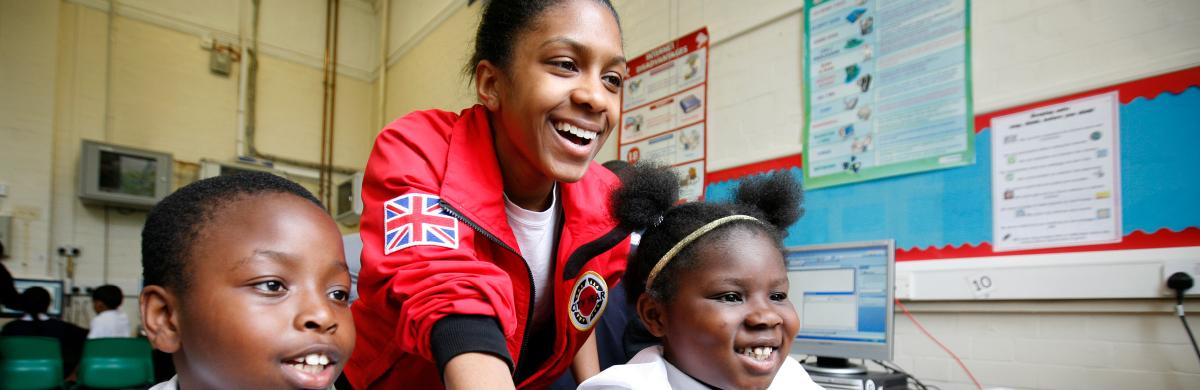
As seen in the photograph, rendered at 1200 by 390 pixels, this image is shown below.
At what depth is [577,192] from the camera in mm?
1168

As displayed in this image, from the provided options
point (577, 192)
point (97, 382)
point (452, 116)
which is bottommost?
point (97, 382)

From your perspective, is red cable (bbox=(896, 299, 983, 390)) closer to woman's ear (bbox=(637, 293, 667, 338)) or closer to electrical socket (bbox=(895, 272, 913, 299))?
electrical socket (bbox=(895, 272, 913, 299))

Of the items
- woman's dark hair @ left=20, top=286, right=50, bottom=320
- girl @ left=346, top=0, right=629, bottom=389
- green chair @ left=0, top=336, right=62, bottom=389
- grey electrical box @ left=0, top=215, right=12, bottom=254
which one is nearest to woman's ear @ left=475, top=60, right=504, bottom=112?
girl @ left=346, top=0, right=629, bottom=389

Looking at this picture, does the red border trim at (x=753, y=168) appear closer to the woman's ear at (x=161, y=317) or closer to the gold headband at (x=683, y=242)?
the gold headband at (x=683, y=242)

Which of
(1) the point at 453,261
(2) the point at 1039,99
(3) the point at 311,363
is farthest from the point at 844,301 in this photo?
(3) the point at 311,363

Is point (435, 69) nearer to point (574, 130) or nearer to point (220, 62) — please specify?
point (220, 62)

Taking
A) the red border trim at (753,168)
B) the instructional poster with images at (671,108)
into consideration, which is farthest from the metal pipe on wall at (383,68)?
the red border trim at (753,168)

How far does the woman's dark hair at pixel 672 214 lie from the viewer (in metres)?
1.21

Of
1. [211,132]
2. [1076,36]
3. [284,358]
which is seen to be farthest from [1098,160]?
[211,132]

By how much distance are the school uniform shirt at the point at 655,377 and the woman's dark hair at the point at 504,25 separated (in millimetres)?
500

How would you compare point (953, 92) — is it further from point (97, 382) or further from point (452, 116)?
point (97, 382)

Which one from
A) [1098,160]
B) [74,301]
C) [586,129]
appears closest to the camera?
[586,129]

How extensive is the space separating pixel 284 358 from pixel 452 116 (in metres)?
0.48

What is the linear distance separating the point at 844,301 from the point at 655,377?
3.35 feet
